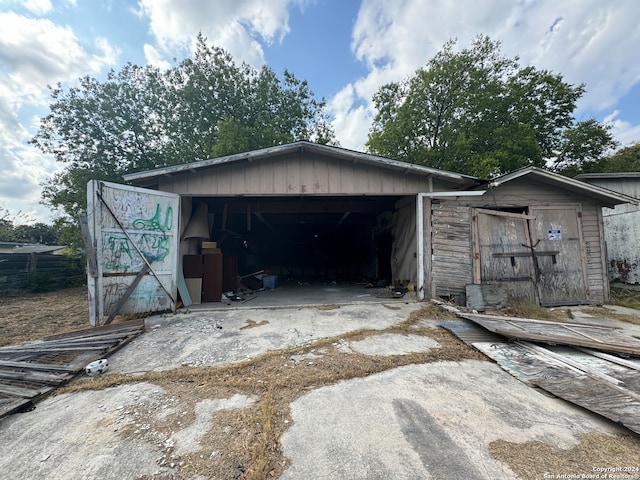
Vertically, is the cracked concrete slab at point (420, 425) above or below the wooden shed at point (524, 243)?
below

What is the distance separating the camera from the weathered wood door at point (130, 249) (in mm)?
3939

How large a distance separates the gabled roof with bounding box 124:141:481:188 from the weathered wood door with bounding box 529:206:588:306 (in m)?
1.77

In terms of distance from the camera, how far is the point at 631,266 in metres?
6.04

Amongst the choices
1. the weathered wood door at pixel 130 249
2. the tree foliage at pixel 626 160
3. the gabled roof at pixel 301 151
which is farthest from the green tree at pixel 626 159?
the weathered wood door at pixel 130 249

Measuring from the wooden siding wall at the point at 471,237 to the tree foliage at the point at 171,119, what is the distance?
904cm

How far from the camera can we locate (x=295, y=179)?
5.21 meters

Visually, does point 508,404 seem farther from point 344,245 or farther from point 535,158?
point 535,158

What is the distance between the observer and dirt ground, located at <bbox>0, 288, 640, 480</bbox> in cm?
138

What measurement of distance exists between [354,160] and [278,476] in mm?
4966

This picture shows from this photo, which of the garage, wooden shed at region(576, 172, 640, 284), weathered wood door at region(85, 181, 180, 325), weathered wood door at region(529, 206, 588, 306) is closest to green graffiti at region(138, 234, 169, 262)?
weathered wood door at region(85, 181, 180, 325)

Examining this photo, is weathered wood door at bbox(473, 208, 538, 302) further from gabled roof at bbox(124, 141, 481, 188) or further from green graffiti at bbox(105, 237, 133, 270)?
green graffiti at bbox(105, 237, 133, 270)

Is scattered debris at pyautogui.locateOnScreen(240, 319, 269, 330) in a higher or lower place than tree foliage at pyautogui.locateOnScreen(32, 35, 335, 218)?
lower

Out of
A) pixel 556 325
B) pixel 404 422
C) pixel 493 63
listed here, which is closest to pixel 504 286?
pixel 556 325

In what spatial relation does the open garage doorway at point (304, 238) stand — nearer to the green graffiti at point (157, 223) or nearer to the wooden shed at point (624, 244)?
the green graffiti at point (157, 223)
